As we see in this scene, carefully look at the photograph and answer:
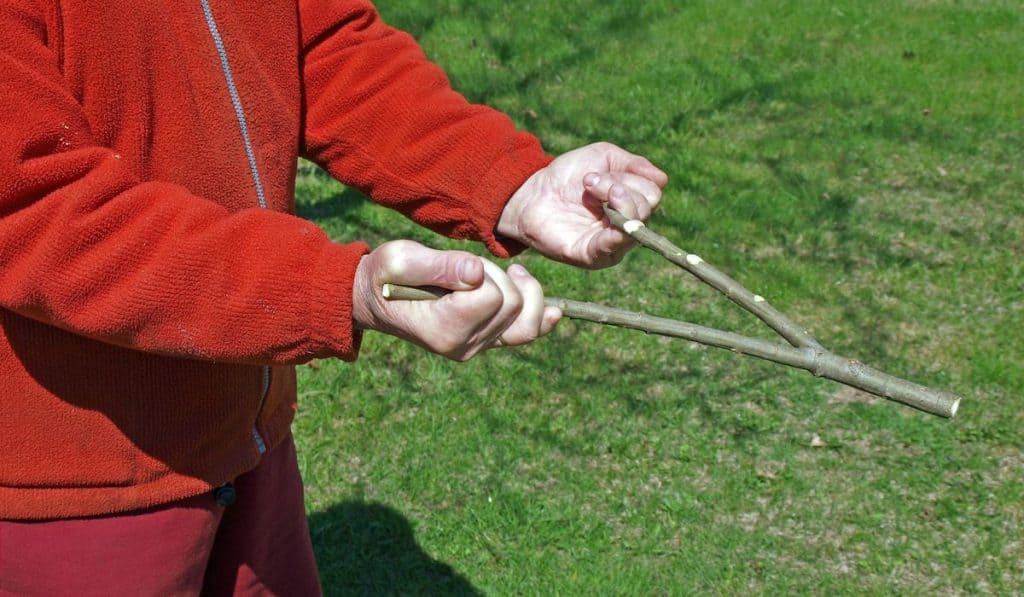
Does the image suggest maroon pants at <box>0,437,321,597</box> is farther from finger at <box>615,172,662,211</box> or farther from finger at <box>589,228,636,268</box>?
finger at <box>615,172,662,211</box>

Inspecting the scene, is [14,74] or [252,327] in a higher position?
[14,74]

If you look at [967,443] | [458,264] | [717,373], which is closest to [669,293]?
[717,373]

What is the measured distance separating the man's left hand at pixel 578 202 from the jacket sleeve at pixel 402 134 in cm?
3

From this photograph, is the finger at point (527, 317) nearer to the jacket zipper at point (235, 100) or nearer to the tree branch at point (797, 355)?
the tree branch at point (797, 355)

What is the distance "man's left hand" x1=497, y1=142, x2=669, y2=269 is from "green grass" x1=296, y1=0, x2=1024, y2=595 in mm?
1701

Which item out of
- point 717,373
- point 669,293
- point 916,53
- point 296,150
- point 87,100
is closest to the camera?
point 87,100

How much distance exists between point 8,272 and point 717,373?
3.09 metres

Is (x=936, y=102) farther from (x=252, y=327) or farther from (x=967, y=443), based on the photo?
(x=252, y=327)

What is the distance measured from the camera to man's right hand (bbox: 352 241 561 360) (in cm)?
135

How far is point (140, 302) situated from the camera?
1335 millimetres

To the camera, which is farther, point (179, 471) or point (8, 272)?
point (179, 471)

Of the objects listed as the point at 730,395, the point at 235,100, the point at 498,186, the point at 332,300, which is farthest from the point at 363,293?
the point at 730,395

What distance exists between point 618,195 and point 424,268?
51cm

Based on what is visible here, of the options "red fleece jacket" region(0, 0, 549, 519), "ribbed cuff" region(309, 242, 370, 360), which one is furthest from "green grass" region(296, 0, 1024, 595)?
"ribbed cuff" region(309, 242, 370, 360)
